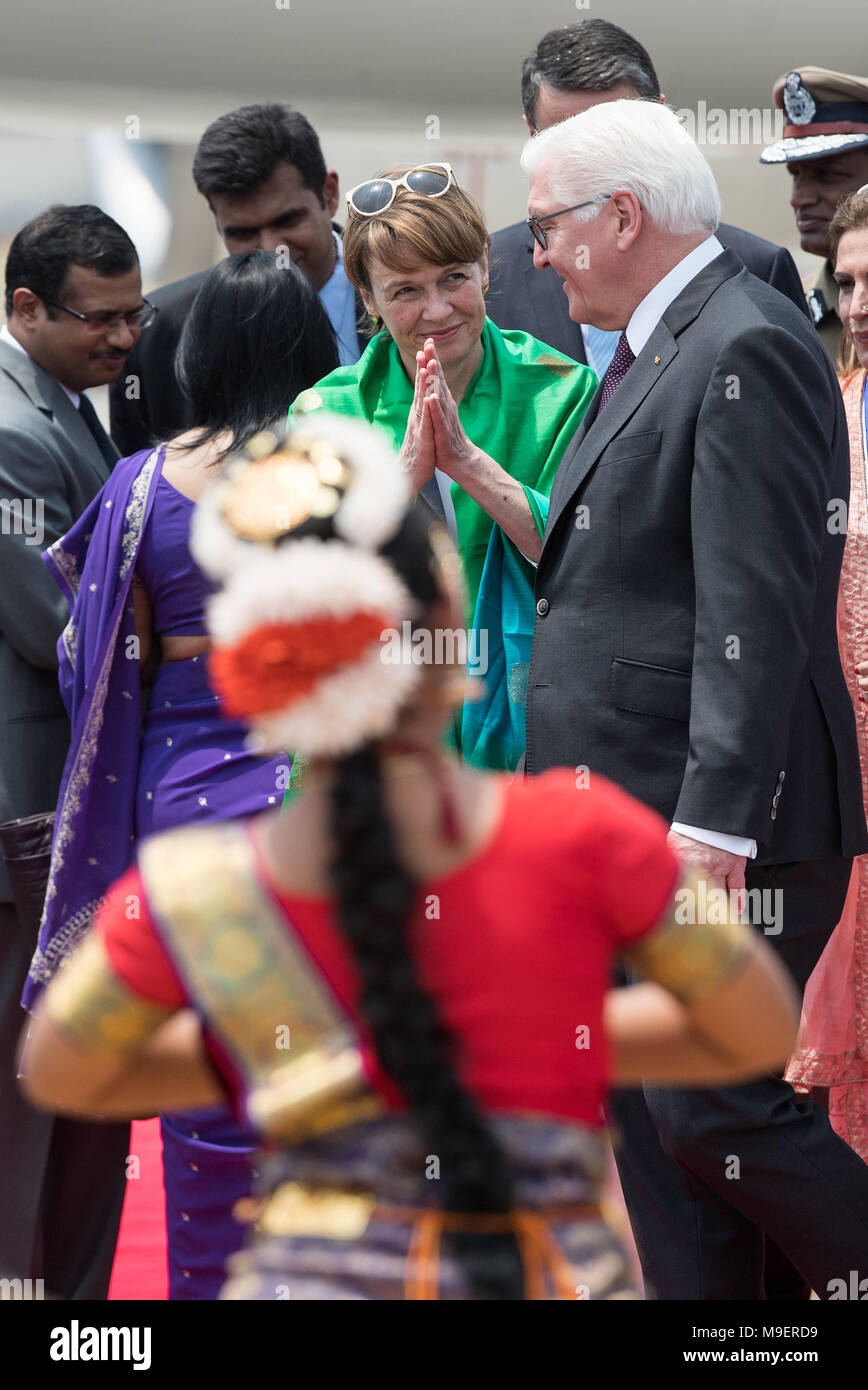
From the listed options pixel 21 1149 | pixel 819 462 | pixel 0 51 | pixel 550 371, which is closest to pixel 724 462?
pixel 819 462

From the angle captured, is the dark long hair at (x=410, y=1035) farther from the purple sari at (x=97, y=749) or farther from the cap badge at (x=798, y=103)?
the cap badge at (x=798, y=103)

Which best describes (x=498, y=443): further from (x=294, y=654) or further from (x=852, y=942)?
(x=294, y=654)

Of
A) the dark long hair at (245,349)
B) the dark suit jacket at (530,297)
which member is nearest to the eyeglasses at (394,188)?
the dark long hair at (245,349)

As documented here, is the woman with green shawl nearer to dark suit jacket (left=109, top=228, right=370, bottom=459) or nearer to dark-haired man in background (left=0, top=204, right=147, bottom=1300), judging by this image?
dark-haired man in background (left=0, top=204, right=147, bottom=1300)

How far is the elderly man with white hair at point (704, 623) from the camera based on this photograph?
198 centimetres

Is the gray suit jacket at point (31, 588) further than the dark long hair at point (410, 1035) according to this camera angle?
Yes

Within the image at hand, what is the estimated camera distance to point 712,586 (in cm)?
198

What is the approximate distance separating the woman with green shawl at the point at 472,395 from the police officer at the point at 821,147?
3.61 feet

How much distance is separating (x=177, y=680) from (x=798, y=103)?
198 centimetres

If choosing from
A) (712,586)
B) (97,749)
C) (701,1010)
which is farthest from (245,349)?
(701,1010)

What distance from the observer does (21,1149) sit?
8.79 ft

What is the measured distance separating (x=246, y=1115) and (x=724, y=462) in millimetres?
1093
